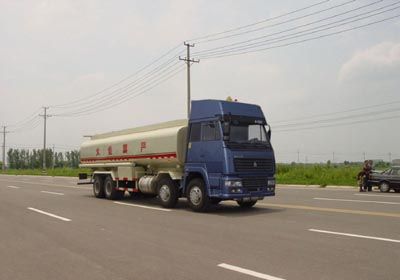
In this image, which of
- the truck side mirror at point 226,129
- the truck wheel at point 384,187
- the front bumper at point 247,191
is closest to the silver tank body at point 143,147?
the truck side mirror at point 226,129

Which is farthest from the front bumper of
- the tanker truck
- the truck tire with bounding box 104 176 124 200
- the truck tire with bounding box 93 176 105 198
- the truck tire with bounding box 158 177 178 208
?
the truck tire with bounding box 93 176 105 198

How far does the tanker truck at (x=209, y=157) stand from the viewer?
43.4 feet

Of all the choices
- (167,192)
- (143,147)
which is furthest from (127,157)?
(167,192)

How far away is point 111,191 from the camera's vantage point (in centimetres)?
1895

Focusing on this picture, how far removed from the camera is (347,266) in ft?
22.0

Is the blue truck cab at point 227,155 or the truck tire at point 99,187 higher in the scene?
the blue truck cab at point 227,155

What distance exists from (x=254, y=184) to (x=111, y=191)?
7576 millimetres

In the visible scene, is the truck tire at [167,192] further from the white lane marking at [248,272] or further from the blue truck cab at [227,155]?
the white lane marking at [248,272]

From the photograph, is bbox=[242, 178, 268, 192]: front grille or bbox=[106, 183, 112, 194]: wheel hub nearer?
bbox=[242, 178, 268, 192]: front grille

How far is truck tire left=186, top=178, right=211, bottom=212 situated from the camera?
1374 centimetres

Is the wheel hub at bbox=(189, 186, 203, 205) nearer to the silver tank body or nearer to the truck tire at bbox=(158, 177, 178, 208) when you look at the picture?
the truck tire at bbox=(158, 177, 178, 208)

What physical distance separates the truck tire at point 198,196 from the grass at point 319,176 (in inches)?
688

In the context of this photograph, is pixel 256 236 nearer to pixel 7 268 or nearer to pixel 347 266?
pixel 347 266

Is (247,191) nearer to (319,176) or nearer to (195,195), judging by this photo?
(195,195)
